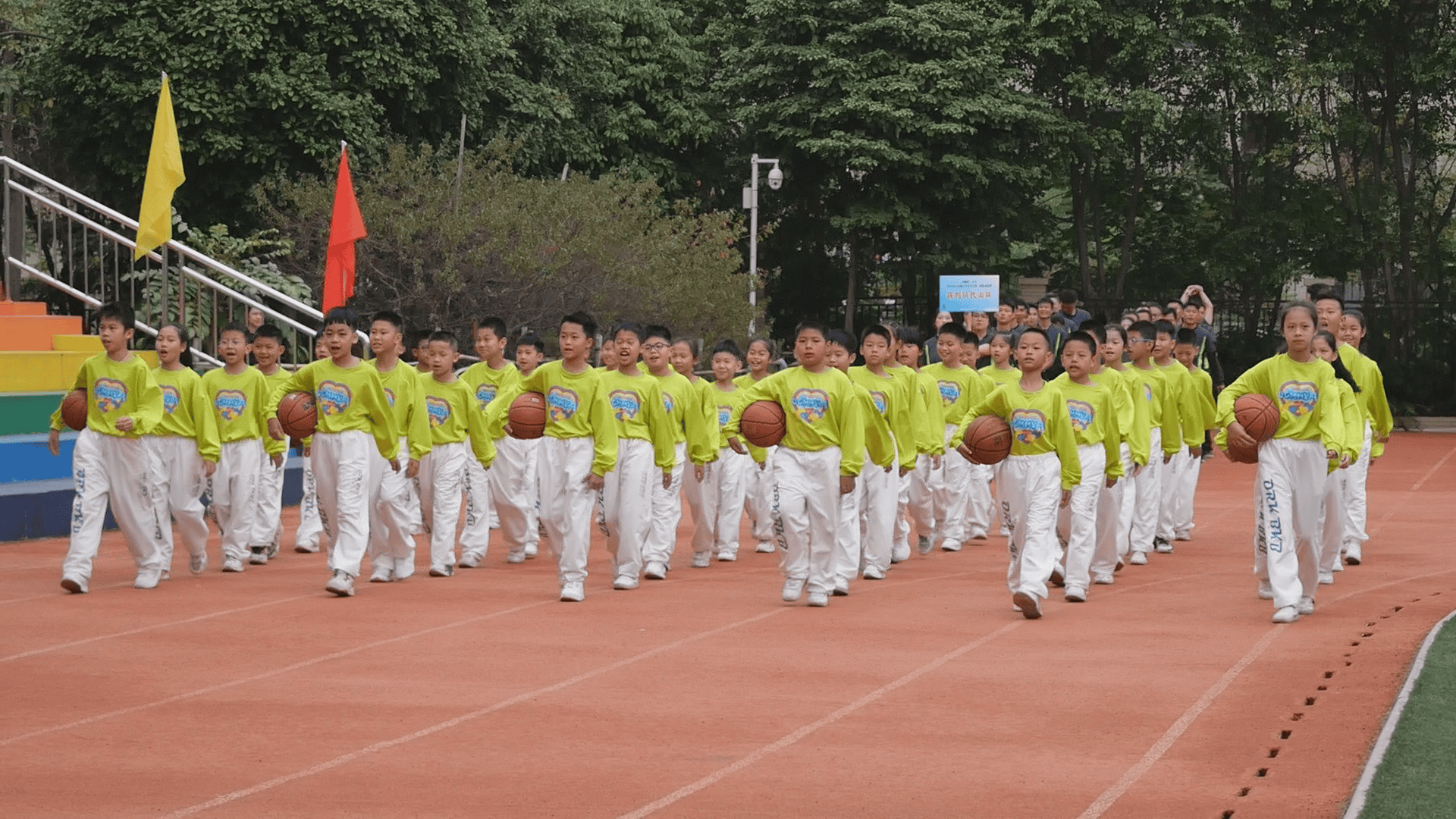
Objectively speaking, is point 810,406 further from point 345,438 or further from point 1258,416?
point 345,438

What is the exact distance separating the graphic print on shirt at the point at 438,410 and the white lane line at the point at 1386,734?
731 centimetres

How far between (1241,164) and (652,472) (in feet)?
101

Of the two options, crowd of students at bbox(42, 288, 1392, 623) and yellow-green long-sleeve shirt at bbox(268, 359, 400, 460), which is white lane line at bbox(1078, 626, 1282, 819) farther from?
yellow-green long-sleeve shirt at bbox(268, 359, 400, 460)

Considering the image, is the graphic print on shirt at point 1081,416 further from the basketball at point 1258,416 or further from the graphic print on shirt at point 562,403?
the graphic print on shirt at point 562,403

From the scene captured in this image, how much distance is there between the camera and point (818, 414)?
11.9 metres

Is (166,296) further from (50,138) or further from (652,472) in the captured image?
(50,138)

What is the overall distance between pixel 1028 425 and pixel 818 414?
52.6 inches

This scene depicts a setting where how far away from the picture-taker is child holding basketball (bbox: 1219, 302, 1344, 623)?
1111 cm

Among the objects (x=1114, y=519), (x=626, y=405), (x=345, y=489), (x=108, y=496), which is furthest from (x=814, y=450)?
(x=108, y=496)

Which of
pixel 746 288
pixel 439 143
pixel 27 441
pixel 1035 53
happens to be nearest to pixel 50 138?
pixel 439 143

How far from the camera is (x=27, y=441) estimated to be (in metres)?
16.8

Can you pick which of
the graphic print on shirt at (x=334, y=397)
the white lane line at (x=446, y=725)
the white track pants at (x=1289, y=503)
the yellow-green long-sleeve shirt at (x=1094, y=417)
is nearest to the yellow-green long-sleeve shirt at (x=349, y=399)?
the graphic print on shirt at (x=334, y=397)

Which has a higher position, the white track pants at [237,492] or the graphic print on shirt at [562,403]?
the graphic print on shirt at [562,403]

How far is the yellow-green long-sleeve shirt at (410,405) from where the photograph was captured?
1284 centimetres
